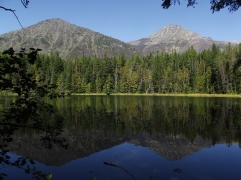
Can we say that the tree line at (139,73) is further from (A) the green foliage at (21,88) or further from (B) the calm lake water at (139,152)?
(A) the green foliage at (21,88)

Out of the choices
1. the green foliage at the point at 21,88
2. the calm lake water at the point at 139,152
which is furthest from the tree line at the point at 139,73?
the green foliage at the point at 21,88

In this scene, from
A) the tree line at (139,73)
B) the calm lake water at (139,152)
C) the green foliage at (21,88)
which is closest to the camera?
the green foliage at (21,88)

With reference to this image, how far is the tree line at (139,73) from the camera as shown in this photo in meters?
120

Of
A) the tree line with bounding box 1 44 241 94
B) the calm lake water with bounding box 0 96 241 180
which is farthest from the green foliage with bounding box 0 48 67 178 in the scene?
the tree line with bounding box 1 44 241 94

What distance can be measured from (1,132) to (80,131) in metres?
21.0

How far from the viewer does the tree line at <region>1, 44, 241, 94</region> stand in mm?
119913

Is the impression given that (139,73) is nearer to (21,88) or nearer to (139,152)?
(139,152)

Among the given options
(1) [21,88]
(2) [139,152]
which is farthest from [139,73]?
(1) [21,88]

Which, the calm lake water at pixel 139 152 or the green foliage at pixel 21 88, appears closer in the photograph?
the green foliage at pixel 21 88

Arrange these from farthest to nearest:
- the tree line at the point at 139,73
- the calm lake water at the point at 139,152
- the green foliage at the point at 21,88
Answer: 1. the tree line at the point at 139,73
2. the calm lake water at the point at 139,152
3. the green foliage at the point at 21,88

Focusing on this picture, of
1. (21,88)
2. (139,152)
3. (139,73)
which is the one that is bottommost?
(139,152)

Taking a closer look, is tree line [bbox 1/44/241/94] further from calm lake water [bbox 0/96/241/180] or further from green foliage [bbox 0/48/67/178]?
green foliage [bbox 0/48/67/178]

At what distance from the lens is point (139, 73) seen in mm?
136625

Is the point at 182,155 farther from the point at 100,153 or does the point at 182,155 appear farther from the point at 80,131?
the point at 80,131
